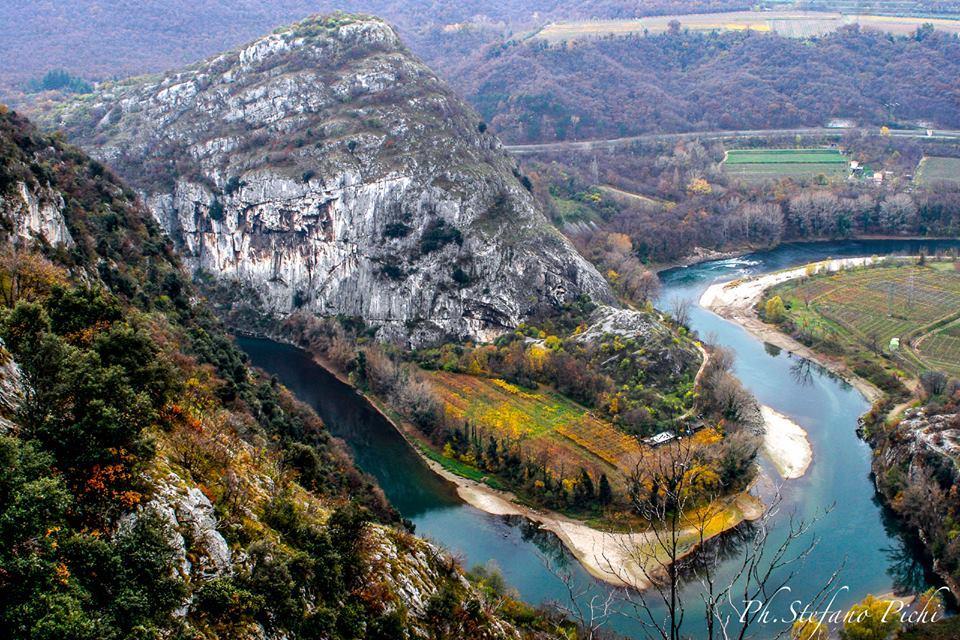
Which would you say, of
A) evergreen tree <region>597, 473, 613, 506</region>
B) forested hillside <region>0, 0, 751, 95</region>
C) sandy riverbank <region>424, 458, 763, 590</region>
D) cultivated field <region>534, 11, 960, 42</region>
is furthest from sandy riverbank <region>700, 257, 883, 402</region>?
forested hillside <region>0, 0, 751, 95</region>

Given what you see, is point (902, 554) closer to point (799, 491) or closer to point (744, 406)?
point (799, 491)

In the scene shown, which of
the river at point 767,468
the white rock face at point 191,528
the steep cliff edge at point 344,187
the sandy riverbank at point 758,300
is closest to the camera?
the white rock face at point 191,528

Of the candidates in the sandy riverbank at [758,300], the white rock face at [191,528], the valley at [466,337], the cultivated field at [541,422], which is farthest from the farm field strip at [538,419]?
the white rock face at [191,528]

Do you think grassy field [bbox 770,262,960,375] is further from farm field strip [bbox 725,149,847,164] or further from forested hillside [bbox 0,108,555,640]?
forested hillside [bbox 0,108,555,640]

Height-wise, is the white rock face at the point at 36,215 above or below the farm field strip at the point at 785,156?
above

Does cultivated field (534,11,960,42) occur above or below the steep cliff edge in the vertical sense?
above

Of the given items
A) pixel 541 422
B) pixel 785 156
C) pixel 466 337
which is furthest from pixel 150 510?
pixel 785 156

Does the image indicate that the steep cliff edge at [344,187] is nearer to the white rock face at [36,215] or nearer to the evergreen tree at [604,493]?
the evergreen tree at [604,493]
